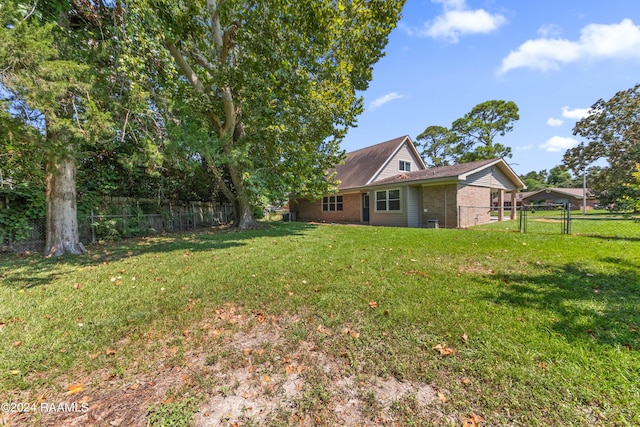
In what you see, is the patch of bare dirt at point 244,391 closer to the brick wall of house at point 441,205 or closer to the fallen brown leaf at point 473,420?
the fallen brown leaf at point 473,420

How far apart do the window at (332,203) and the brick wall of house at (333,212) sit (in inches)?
11.8

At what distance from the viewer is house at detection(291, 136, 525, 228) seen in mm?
13424

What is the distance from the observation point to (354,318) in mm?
3176

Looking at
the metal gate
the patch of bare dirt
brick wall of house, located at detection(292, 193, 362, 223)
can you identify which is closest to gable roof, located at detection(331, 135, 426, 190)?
brick wall of house, located at detection(292, 193, 362, 223)

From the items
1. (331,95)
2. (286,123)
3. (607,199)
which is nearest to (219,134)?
(286,123)

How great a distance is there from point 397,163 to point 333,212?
5.99 m

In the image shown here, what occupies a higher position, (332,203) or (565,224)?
(332,203)

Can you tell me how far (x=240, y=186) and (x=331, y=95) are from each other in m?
5.63

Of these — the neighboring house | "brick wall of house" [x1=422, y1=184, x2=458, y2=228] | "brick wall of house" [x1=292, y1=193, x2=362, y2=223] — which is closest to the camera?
"brick wall of house" [x1=422, y1=184, x2=458, y2=228]

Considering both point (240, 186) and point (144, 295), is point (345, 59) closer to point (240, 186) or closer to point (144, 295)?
point (240, 186)

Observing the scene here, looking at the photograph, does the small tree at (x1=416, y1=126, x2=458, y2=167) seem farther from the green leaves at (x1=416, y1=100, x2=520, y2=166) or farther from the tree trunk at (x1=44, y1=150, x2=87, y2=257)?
the tree trunk at (x1=44, y1=150, x2=87, y2=257)

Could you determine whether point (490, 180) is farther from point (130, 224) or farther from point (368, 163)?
point (130, 224)

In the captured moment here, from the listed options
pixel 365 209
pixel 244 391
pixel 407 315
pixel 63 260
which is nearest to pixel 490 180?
pixel 365 209

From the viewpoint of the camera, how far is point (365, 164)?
64.1ft
